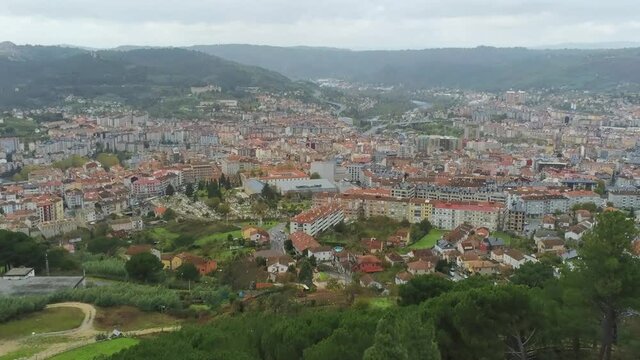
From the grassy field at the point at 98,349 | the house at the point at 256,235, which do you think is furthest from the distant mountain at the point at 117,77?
the grassy field at the point at 98,349

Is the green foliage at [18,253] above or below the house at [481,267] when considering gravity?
above

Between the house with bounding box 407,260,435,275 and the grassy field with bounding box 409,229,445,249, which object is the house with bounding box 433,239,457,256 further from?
the house with bounding box 407,260,435,275

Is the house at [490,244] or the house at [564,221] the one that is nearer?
the house at [490,244]

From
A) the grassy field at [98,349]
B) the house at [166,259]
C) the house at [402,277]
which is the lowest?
the house at [166,259]

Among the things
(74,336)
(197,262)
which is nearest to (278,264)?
(197,262)

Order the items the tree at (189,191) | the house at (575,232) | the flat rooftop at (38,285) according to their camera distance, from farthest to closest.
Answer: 1. the tree at (189,191)
2. the house at (575,232)
3. the flat rooftop at (38,285)

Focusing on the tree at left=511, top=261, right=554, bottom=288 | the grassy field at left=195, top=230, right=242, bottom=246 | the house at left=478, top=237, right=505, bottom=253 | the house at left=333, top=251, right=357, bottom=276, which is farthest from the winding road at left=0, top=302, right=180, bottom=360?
the house at left=478, top=237, right=505, bottom=253

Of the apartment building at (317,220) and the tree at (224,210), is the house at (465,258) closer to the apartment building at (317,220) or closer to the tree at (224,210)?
the apartment building at (317,220)

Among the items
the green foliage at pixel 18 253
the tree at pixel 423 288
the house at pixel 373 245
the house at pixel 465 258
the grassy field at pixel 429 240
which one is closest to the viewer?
the tree at pixel 423 288
